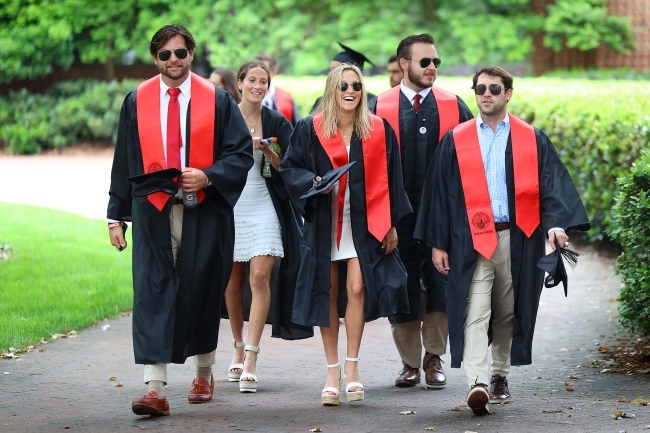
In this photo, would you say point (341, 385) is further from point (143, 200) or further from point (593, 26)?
point (593, 26)

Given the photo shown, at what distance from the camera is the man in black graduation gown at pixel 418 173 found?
7441 mm

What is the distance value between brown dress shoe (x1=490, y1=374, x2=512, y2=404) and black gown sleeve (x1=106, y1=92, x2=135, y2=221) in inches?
88.8

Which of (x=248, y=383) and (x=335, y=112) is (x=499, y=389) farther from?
(x=335, y=112)

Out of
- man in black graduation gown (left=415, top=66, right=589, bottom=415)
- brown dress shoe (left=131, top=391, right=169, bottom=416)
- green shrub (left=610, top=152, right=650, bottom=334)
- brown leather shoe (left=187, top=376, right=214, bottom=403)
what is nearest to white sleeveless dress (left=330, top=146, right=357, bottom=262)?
man in black graduation gown (left=415, top=66, right=589, bottom=415)

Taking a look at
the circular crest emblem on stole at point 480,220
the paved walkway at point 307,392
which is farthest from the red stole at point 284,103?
the circular crest emblem on stole at point 480,220

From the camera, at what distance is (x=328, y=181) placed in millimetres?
6602

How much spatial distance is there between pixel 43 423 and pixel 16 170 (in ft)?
53.1

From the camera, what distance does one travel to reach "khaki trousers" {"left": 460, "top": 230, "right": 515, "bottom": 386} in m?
6.54

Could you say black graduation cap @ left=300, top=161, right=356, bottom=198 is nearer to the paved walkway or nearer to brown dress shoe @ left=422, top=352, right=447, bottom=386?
the paved walkway

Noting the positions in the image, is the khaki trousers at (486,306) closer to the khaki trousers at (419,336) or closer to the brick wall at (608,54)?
the khaki trousers at (419,336)

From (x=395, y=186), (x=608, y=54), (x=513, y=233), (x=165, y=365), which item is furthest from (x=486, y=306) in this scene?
(x=608, y=54)

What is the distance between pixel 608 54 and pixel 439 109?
20385 mm

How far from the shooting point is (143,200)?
6496 mm

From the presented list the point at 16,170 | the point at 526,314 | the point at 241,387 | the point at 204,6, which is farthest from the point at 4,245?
Result: the point at 204,6
